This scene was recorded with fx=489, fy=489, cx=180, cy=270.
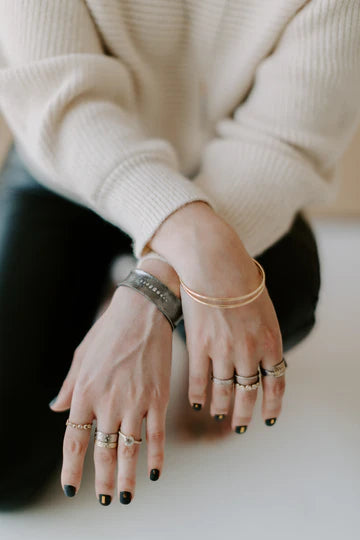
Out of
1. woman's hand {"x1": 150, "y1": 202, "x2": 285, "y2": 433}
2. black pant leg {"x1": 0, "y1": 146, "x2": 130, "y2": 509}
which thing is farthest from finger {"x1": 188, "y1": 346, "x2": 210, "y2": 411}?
black pant leg {"x1": 0, "y1": 146, "x2": 130, "y2": 509}

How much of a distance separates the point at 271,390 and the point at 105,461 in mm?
206

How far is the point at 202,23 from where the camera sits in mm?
665

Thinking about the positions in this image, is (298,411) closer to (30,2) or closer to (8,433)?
(8,433)

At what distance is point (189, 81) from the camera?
29.8 inches

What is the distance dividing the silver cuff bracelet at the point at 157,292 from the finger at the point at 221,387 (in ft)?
0.23

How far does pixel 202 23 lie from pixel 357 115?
0.25 metres

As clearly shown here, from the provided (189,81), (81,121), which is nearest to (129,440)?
(81,121)

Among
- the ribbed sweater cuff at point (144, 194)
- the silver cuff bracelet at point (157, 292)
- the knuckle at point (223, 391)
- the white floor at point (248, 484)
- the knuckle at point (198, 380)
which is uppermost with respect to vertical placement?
the ribbed sweater cuff at point (144, 194)

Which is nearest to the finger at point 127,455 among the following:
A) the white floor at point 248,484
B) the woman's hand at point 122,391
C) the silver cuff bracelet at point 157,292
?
the woman's hand at point 122,391

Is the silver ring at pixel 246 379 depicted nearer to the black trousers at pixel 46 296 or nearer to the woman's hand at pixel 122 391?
the woman's hand at pixel 122 391

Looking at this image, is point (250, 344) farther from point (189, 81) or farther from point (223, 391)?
point (189, 81)

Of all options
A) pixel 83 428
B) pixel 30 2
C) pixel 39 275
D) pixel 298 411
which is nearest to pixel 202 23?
pixel 30 2

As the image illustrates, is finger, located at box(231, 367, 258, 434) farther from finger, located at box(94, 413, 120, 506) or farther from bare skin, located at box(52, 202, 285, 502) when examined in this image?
finger, located at box(94, 413, 120, 506)

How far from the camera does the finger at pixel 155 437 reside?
0.53m
